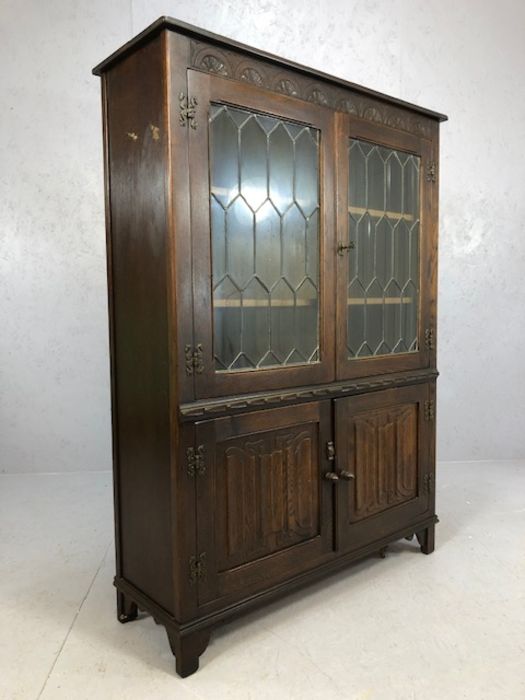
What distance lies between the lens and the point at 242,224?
70.6 inches

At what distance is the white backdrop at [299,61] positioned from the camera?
11.4ft

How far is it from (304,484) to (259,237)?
89 centimetres

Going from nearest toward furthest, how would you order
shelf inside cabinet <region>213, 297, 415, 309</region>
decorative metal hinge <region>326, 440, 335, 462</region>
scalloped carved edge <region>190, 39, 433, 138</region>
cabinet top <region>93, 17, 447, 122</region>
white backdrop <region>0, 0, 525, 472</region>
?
cabinet top <region>93, 17, 447, 122</region>
scalloped carved edge <region>190, 39, 433, 138</region>
shelf inside cabinet <region>213, 297, 415, 309</region>
decorative metal hinge <region>326, 440, 335, 462</region>
white backdrop <region>0, 0, 525, 472</region>

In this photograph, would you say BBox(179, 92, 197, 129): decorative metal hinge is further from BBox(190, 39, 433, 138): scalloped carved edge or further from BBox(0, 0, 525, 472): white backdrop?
BBox(0, 0, 525, 472): white backdrop

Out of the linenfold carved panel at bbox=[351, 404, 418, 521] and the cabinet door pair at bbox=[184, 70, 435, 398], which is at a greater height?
the cabinet door pair at bbox=[184, 70, 435, 398]

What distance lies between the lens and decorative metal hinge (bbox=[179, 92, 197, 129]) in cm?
159

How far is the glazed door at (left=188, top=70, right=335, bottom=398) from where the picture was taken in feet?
5.49

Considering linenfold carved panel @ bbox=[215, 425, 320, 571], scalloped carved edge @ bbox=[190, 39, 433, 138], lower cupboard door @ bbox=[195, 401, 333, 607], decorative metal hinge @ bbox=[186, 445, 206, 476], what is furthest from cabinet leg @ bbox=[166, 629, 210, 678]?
scalloped carved edge @ bbox=[190, 39, 433, 138]

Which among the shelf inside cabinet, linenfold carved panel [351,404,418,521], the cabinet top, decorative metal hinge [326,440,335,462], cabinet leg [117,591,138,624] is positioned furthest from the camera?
linenfold carved panel [351,404,418,521]

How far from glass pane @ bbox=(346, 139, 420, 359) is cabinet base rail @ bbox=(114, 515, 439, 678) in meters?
0.79

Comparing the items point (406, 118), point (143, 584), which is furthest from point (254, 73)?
point (143, 584)

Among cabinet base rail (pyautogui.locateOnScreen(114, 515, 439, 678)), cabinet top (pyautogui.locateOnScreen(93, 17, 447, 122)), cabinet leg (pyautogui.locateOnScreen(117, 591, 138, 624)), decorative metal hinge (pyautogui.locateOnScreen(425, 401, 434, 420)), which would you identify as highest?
cabinet top (pyautogui.locateOnScreen(93, 17, 447, 122))

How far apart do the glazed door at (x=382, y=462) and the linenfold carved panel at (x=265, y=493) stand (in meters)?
0.15

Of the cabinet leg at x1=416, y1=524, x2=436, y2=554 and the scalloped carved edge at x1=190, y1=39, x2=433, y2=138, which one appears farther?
the cabinet leg at x1=416, y1=524, x2=436, y2=554
